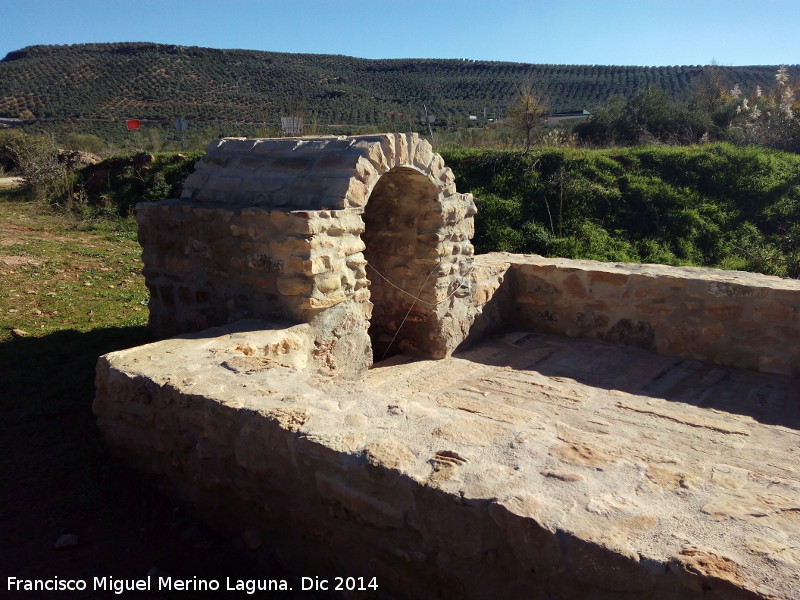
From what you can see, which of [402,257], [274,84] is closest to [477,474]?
[402,257]

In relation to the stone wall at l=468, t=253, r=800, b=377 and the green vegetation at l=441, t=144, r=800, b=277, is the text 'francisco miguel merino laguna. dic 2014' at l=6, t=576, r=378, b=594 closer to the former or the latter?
the stone wall at l=468, t=253, r=800, b=377

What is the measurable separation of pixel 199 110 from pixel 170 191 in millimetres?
17201

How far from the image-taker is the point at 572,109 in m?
25.8

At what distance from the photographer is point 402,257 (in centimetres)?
518

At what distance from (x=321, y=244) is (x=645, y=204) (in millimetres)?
7933

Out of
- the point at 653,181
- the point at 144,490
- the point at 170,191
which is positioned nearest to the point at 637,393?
the point at 144,490

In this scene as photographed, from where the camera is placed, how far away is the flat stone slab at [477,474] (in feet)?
5.76

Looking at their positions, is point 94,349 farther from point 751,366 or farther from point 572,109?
point 572,109

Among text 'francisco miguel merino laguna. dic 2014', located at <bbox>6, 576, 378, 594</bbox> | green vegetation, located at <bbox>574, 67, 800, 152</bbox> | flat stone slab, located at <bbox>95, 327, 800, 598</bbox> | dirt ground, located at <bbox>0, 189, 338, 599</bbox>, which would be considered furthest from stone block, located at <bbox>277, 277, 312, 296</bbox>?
green vegetation, located at <bbox>574, 67, 800, 152</bbox>

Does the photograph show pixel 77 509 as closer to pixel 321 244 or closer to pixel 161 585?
pixel 161 585

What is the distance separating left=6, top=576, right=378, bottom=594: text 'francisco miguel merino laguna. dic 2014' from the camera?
2426 millimetres

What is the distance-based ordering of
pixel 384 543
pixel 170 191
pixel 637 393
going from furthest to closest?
pixel 170 191 → pixel 637 393 → pixel 384 543

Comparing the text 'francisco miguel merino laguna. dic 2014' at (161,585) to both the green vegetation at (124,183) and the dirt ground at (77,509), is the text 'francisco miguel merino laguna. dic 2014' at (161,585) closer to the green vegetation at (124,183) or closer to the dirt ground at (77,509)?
the dirt ground at (77,509)

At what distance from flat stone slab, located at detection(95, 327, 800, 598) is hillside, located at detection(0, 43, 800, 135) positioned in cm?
2262
